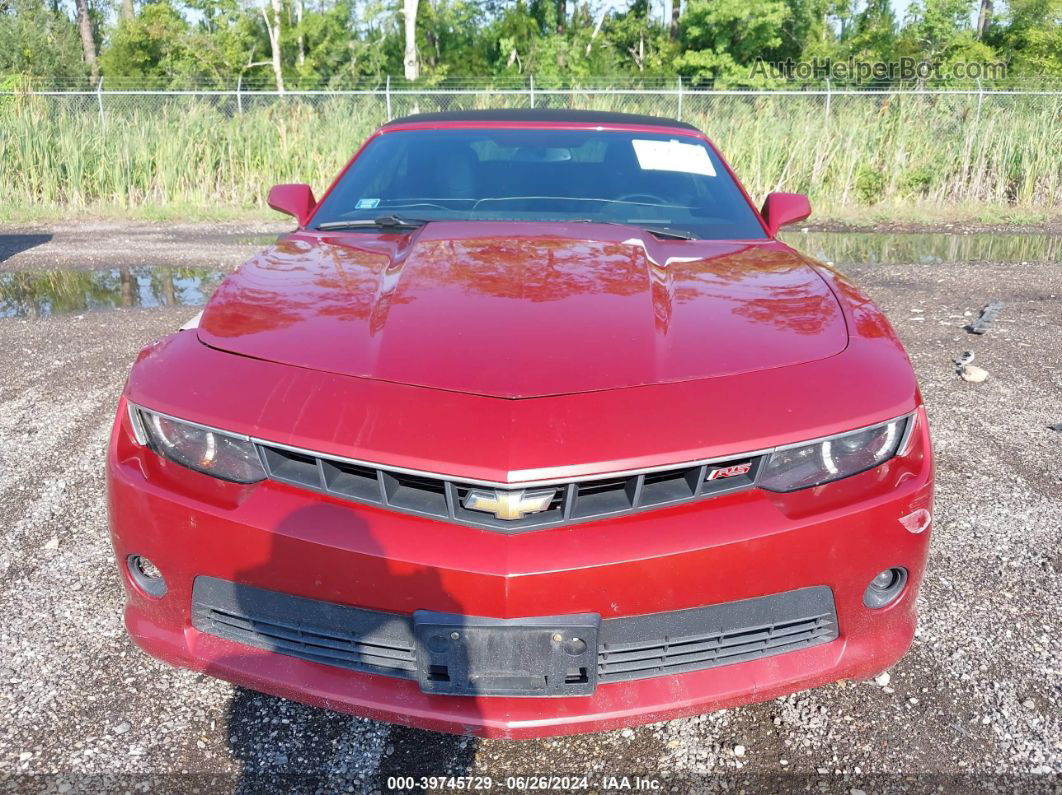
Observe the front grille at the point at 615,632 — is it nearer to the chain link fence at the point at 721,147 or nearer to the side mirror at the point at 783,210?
the side mirror at the point at 783,210

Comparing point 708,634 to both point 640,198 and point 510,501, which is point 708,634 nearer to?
point 510,501

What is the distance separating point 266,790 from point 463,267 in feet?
4.58

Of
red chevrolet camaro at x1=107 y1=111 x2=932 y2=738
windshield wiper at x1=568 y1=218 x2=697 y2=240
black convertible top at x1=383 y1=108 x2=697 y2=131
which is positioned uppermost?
black convertible top at x1=383 y1=108 x2=697 y2=131

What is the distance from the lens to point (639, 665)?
1804mm

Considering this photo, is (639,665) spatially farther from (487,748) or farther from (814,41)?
(814,41)

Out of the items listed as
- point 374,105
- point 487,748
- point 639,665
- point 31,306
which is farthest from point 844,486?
point 374,105

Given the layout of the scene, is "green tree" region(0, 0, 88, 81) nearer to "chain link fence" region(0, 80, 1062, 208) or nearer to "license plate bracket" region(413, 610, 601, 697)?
"chain link fence" region(0, 80, 1062, 208)

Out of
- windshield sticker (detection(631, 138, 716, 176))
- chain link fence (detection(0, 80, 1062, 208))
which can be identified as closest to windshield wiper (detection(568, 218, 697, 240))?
windshield sticker (detection(631, 138, 716, 176))

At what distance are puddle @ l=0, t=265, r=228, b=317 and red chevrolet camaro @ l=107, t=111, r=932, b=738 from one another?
4.92 meters

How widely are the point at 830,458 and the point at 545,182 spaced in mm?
1808

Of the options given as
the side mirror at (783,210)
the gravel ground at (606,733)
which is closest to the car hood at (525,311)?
the side mirror at (783,210)

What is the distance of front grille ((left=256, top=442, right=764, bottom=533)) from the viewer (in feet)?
5.67

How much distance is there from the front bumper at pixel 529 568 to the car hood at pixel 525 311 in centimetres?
31

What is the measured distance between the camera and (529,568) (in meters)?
→ 1.67
